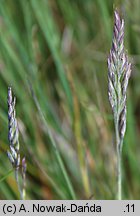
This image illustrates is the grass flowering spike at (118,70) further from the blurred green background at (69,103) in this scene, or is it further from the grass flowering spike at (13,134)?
the blurred green background at (69,103)

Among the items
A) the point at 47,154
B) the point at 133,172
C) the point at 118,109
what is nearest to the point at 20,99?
the point at 47,154

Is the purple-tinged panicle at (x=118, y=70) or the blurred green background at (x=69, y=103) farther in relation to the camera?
the blurred green background at (x=69, y=103)

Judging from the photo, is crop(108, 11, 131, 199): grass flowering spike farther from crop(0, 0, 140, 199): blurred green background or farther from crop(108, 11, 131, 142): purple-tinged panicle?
crop(0, 0, 140, 199): blurred green background

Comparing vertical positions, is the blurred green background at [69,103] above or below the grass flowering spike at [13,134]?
above

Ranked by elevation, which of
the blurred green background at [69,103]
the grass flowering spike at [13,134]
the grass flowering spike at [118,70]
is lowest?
the grass flowering spike at [13,134]

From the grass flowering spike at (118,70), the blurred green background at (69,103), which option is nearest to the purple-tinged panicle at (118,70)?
the grass flowering spike at (118,70)

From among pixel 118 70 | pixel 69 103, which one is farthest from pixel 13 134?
pixel 69 103
